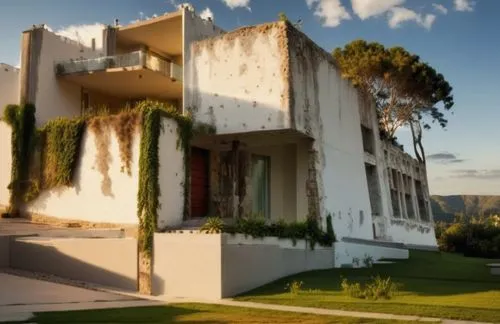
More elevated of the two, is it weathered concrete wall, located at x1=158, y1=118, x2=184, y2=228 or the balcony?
the balcony

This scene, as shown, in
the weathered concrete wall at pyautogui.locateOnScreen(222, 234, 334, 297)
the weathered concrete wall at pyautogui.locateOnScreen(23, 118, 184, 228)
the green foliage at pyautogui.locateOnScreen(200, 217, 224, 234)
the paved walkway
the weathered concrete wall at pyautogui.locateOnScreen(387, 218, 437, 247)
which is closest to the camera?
the paved walkway

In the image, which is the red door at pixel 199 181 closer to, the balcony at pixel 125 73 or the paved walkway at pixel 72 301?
the balcony at pixel 125 73

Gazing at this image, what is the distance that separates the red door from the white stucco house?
0.24 feet

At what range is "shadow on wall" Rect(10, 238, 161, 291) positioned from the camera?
52.8ft

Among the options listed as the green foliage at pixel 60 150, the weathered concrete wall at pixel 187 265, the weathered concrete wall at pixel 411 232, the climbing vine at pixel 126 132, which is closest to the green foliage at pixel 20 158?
the green foliage at pixel 60 150

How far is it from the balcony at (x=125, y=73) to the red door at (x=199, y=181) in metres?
3.97

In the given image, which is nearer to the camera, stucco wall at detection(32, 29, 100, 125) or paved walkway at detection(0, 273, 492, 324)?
paved walkway at detection(0, 273, 492, 324)

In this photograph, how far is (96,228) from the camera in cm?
1867

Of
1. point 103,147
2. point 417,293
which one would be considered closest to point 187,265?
point 103,147

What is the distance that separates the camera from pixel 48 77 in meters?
24.9

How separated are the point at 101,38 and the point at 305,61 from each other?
10.4 m

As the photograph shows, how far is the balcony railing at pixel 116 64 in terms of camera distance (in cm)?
2445

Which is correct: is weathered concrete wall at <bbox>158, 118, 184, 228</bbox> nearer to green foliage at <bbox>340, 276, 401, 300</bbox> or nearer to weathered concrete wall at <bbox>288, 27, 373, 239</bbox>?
weathered concrete wall at <bbox>288, 27, 373, 239</bbox>

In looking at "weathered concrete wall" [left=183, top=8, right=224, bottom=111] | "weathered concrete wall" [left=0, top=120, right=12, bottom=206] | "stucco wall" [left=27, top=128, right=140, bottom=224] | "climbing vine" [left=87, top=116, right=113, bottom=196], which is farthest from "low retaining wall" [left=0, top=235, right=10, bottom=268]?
"weathered concrete wall" [left=183, top=8, right=224, bottom=111]
